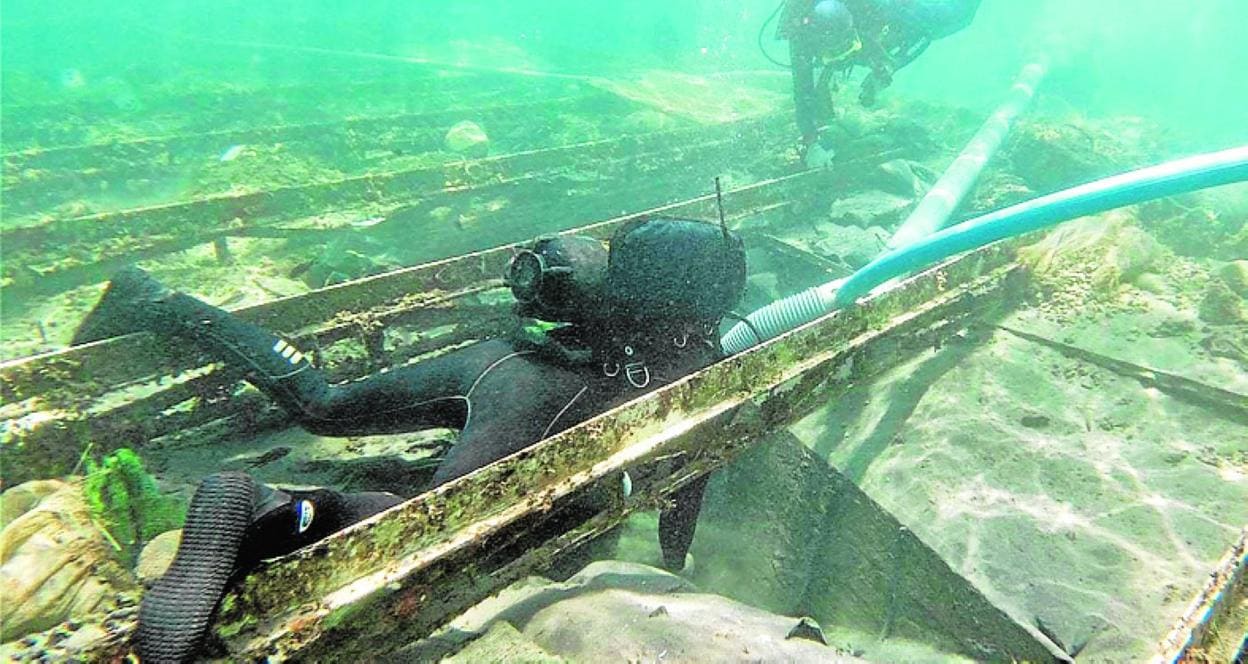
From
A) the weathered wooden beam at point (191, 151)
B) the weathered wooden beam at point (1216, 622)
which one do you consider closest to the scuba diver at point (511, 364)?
the weathered wooden beam at point (1216, 622)

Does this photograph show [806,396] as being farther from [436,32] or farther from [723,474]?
[436,32]

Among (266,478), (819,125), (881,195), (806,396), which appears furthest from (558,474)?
(819,125)

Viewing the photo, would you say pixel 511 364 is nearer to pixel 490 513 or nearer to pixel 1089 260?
pixel 490 513

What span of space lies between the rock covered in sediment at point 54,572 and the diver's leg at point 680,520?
248 centimetres

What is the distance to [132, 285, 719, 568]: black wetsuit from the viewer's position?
297 centimetres

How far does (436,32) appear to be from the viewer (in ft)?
149

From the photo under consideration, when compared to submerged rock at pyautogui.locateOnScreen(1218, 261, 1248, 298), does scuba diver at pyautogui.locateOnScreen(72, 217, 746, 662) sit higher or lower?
higher

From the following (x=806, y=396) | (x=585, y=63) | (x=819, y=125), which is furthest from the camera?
(x=585, y=63)

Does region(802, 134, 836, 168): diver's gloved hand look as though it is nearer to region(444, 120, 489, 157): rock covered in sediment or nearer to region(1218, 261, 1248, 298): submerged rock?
region(1218, 261, 1248, 298): submerged rock

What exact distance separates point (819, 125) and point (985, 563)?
9.77 metres

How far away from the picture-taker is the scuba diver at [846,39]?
10.0 metres

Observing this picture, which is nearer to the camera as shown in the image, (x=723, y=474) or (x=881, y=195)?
(x=723, y=474)

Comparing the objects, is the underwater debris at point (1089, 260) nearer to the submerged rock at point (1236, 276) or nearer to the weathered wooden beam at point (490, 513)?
the submerged rock at point (1236, 276)

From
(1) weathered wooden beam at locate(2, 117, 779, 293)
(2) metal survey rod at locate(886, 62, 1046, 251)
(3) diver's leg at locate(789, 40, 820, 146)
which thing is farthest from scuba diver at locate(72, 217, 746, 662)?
(3) diver's leg at locate(789, 40, 820, 146)
